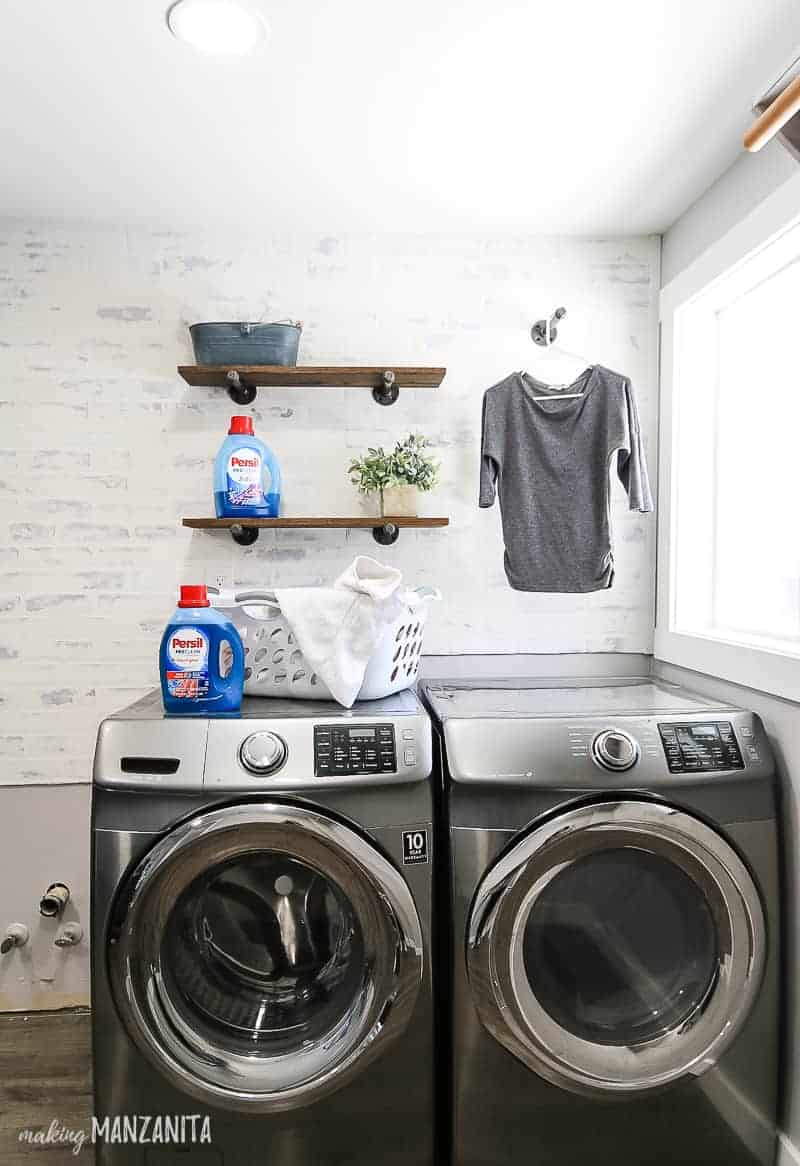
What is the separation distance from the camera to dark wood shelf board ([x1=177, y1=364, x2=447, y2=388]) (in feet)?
7.42

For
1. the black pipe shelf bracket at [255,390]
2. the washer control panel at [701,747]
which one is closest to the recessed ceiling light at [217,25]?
the black pipe shelf bracket at [255,390]

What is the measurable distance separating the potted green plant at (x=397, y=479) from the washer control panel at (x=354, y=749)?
78 centimetres

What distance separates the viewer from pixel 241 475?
2.22 m

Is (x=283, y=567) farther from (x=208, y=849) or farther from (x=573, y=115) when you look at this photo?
(x=573, y=115)

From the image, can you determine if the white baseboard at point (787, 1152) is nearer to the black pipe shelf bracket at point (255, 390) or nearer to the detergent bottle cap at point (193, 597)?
the detergent bottle cap at point (193, 597)

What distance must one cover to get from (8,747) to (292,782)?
1.20 meters

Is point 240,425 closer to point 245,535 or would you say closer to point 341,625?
point 245,535

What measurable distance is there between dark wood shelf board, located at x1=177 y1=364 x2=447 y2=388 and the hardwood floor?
6.22 ft

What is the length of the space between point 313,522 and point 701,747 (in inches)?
46.0

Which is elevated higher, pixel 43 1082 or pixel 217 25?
pixel 217 25

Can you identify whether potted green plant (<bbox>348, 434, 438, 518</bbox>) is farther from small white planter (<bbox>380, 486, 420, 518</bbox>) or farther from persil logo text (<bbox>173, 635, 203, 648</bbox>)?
persil logo text (<bbox>173, 635, 203, 648</bbox>)

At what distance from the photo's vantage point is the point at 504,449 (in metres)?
2.28

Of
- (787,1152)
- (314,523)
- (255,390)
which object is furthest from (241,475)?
(787,1152)

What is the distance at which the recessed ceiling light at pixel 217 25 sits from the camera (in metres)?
1.44
